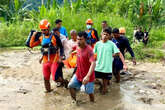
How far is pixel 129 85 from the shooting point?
6.02m

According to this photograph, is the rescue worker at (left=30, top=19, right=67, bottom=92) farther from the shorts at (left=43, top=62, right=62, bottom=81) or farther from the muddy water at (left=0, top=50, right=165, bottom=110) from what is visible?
the muddy water at (left=0, top=50, right=165, bottom=110)

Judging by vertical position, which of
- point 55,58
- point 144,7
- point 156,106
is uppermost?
point 144,7

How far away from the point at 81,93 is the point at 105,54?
3.57 ft

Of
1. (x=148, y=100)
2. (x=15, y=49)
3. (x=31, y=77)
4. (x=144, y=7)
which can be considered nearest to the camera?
(x=148, y=100)

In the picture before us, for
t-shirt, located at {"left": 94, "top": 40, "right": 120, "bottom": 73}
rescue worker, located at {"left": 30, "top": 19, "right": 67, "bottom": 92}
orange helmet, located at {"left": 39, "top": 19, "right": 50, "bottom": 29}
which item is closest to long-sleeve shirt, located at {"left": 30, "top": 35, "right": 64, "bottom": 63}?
rescue worker, located at {"left": 30, "top": 19, "right": 67, "bottom": 92}

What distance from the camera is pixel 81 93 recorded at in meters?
5.27

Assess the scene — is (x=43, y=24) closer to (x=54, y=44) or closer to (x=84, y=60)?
(x=54, y=44)

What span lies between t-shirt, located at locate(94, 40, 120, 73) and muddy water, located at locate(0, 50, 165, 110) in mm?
653

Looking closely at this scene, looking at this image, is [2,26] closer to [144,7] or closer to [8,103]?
[144,7]

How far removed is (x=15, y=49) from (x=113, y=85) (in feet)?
25.7

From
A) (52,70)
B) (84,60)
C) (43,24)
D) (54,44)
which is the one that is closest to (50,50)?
(54,44)

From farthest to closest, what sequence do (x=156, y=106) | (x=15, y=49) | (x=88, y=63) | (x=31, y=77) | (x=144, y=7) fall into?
(x=144, y=7), (x=15, y=49), (x=31, y=77), (x=156, y=106), (x=88, y=63)

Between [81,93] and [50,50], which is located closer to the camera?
[50,50]

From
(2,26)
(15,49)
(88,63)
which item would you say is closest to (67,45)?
(88,63)
